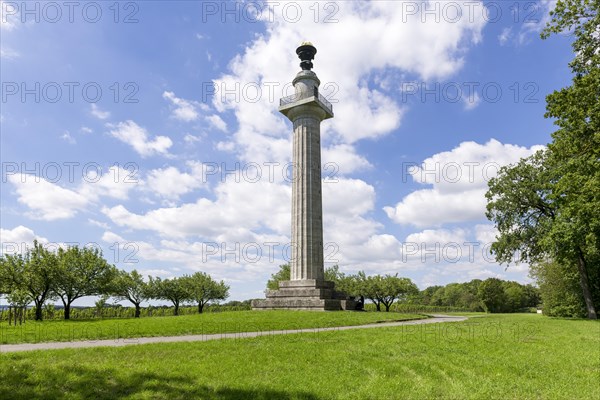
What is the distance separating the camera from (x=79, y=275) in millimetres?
44562

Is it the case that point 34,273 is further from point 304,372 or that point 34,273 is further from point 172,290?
point 304,372

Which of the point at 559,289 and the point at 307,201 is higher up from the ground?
the point at 307,201

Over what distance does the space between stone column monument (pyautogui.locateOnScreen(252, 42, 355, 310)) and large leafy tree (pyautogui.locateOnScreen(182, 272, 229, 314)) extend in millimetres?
31736

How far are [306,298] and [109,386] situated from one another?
2976 centimetres

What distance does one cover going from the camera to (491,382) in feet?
27.7

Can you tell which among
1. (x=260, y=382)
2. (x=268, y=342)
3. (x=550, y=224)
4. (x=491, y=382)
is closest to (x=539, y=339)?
(x=491, y=382)

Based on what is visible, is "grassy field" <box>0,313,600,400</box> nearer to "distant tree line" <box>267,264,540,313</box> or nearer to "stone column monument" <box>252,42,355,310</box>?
"stone column monument" <box>252,42,355,310</box>

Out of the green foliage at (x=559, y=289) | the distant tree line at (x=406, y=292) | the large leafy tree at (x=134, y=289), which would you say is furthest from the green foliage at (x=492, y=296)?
the large leafy tree at (x=134, y=289)

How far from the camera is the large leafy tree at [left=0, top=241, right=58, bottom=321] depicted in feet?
135

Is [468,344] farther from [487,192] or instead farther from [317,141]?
[317,141]

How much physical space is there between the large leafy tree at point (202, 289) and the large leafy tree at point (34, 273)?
2712cm

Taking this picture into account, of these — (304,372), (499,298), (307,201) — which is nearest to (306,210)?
(307,201)

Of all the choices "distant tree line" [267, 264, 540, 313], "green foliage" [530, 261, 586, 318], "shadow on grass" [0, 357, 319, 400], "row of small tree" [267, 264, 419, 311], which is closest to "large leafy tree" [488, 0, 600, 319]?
"green foliage" [530, 261, 586, 318]

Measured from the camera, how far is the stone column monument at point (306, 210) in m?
37.5
